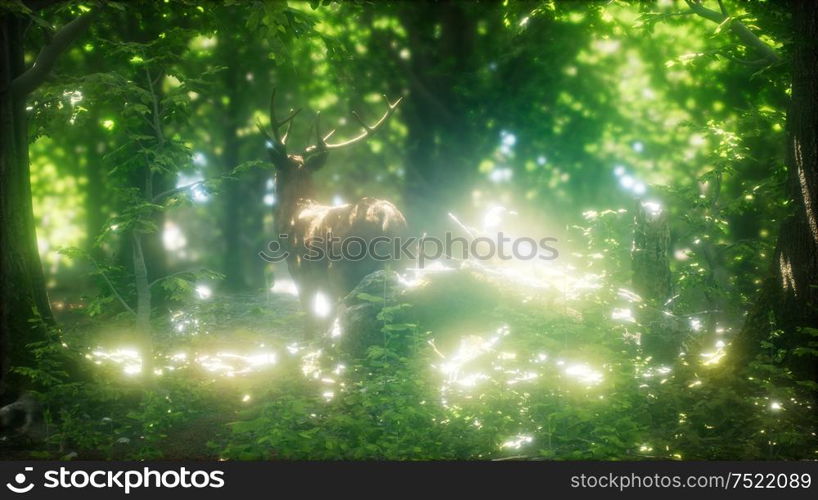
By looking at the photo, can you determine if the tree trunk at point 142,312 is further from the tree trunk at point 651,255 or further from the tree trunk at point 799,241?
the tree trunk at point 651,255

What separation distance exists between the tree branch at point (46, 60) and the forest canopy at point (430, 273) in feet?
0.08

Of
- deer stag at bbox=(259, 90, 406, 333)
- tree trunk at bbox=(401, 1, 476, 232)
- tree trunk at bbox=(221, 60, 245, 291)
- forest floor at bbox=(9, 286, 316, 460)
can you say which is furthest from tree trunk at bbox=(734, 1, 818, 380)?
tree trunk at bbox=(221, 60, 245, 291)

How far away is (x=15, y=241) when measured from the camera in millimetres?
6504

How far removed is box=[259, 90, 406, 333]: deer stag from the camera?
31.6ft

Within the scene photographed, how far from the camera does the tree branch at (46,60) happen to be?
21.9 feet

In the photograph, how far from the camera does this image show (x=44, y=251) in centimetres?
2612

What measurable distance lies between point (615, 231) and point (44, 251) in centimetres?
2575

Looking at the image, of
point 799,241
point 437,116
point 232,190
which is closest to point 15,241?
point 799,241

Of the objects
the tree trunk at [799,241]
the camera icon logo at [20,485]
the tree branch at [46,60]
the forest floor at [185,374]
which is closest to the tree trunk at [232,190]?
the forest floor at [185,374]

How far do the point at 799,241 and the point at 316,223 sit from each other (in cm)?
717

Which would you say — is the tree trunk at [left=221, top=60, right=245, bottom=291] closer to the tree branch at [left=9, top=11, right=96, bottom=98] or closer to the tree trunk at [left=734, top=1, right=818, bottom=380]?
the tree branch at [left=9, top=11, right=96, bottom=98]

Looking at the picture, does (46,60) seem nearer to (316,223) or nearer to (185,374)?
(185,374)

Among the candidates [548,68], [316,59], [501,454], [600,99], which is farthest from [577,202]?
[501,454]

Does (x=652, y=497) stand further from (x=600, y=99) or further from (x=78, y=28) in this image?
(x=600, y=99)
